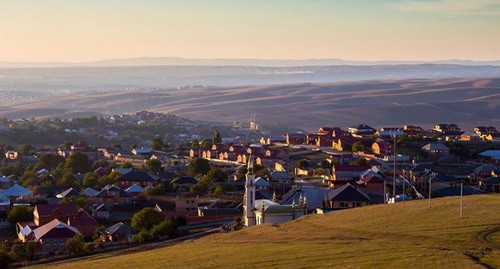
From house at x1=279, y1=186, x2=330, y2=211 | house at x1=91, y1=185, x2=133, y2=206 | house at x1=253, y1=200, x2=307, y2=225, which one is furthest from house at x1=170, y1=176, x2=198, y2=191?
house at x1=253, y1=200, x2=307, y2=225

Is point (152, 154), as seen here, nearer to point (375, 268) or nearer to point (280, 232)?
point (280, 232)

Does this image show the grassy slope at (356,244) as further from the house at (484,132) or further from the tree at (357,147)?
the house at (484,132)

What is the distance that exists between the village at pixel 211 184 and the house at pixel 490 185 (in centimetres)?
6

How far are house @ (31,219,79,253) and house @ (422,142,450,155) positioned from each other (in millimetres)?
33713

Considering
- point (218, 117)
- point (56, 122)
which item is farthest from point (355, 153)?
point (218, 117)

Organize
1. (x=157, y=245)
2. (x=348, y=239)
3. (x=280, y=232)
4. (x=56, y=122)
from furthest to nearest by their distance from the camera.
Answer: (x=56, y=122) → (x=157, y=245) → (x=280, y=232) → (x=348, y=239)

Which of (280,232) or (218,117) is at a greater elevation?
(280,232)

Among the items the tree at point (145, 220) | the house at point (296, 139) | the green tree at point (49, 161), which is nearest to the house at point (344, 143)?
the house at point (296, 139)

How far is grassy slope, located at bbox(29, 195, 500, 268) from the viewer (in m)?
27.4

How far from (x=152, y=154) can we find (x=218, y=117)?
88.9 metres

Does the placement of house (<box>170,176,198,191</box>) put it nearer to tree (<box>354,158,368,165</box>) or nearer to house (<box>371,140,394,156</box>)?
tree (<box>354,158,368,165</box>)

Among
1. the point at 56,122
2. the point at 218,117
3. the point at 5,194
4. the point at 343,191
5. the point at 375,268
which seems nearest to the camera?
the point at 375,268

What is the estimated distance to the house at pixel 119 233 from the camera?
144 feet

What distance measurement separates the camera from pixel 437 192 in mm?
52344
